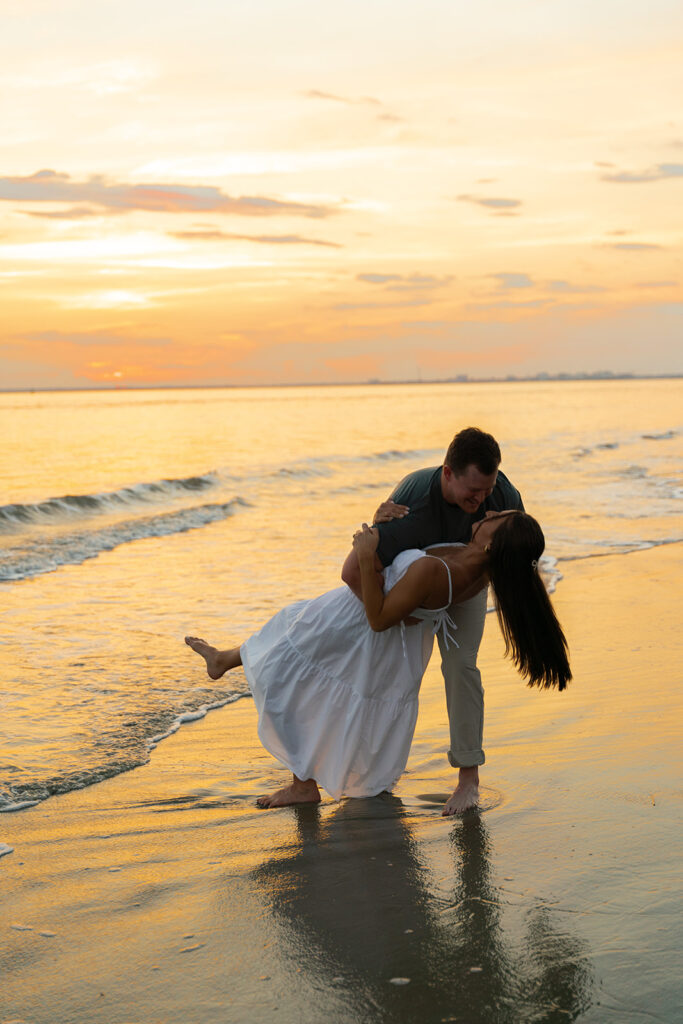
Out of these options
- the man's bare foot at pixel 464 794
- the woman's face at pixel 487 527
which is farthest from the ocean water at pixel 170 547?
the woman's face at pixel 487 527

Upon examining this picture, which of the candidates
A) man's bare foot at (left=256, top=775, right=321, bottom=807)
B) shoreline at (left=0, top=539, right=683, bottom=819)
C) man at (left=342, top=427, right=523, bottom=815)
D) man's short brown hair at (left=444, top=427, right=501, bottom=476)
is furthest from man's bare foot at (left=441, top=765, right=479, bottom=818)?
shoreline at (left=0, top=539, right=683, bottom=819)

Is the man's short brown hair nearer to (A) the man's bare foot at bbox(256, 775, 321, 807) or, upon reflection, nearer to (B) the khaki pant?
(B) the khaki pant

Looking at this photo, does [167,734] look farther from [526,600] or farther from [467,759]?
[526,600]

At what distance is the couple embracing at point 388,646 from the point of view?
423 cm

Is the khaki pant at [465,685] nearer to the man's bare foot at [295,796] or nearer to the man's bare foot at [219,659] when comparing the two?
the man's bare foot at [295,796]

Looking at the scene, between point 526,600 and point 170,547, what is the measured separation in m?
10.5

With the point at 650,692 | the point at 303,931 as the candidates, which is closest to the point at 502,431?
the point at 650,692

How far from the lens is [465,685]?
15.2 ft

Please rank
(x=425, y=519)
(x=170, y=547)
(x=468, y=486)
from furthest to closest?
1. (x=170, y=547)
2. (x=425, y=519)
3. (x=468, y=486)

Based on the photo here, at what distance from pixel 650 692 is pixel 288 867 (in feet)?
10.0

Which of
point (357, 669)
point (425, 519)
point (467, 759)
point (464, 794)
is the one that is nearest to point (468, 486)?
point (425, 519)

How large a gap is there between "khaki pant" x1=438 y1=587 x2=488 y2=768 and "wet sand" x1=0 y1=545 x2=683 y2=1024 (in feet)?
0.81

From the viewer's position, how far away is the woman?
14.0ft

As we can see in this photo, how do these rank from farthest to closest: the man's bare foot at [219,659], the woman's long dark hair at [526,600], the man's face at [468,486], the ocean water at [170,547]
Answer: the ocean water at [170,547], the man's bare foot at [219,659], the man's face at [468,486], the woman's long dark hair at [526,600]
